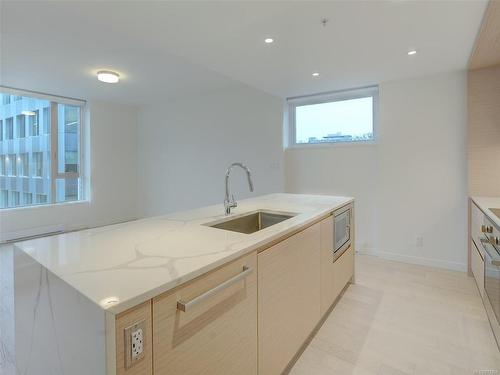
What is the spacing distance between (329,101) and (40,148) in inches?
199

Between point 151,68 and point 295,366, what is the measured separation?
3.68 meters

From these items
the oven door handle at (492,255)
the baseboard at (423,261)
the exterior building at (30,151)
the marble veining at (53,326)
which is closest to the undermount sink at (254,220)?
the marble veining at (53,326)

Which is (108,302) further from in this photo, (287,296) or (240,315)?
(287,296)

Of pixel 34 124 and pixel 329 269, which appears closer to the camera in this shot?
pixel 329 269

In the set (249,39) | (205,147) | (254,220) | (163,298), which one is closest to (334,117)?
(249,39)

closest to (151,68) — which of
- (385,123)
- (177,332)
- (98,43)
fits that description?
(98,43)

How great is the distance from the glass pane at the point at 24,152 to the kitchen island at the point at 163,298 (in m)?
4.48

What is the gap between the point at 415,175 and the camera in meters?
3.39

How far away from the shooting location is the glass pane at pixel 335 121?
3.88 metres

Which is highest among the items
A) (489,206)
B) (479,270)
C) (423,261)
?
(489,206)

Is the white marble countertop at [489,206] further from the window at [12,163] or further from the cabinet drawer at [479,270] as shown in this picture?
the window at [12,163]

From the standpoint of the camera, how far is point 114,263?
0.96 metres

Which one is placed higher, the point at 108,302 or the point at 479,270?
the point at 108,302

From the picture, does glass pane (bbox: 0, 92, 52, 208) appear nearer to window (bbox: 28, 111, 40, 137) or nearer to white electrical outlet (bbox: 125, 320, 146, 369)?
window (bbox: 28, 111, 40, 137)
